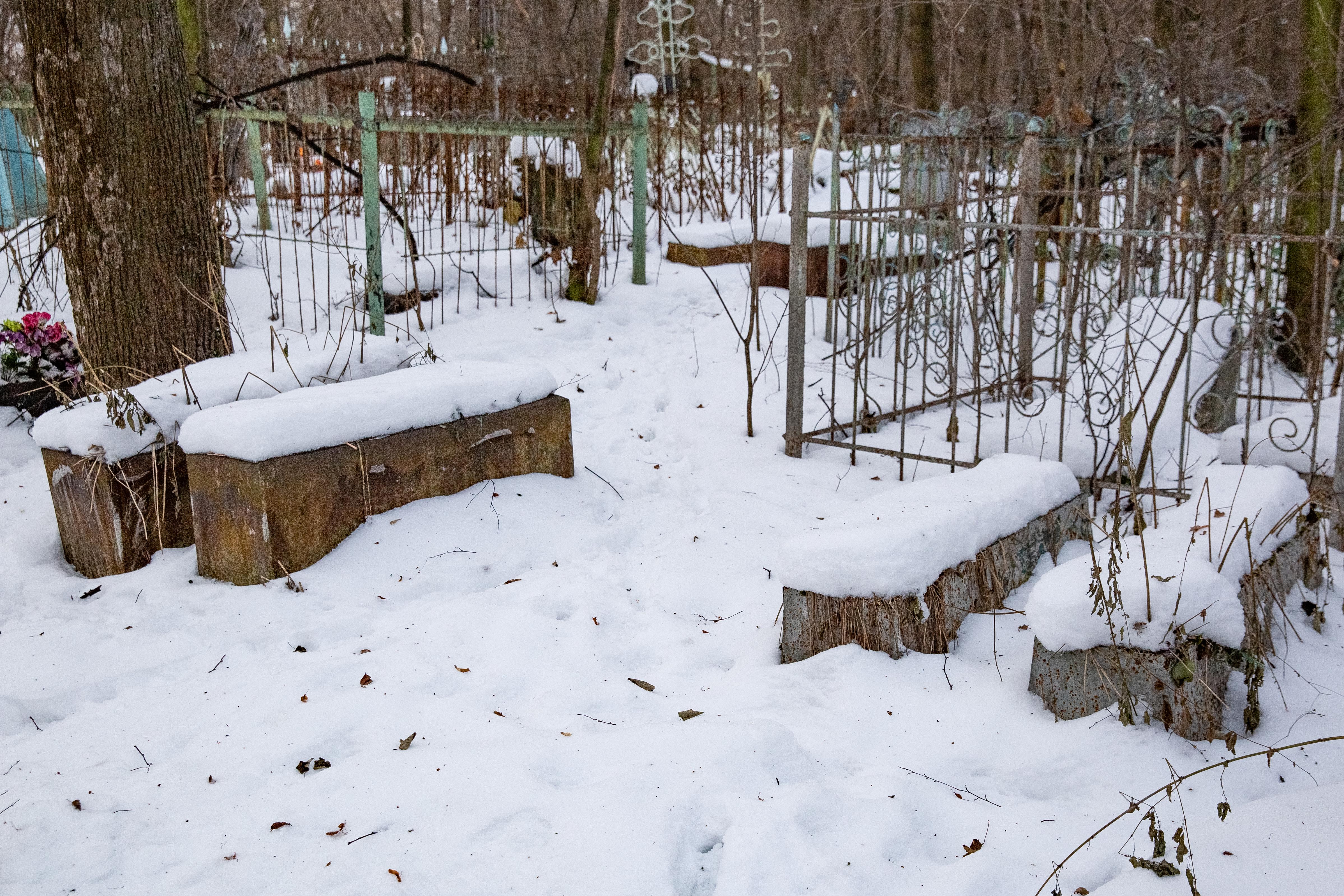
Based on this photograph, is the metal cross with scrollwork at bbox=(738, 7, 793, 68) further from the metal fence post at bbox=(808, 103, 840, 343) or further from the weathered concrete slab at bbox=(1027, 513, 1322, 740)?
the weathered concrete slab at bbox=(1027, 513, 1322, 740)

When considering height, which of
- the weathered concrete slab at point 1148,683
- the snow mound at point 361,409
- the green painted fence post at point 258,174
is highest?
the green painted fence post at point 258,174

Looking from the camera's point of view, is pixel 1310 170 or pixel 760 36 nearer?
pixel 1310 170

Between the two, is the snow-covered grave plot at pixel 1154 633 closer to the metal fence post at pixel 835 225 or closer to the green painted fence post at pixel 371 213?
the metal fence post at pixel 835 225

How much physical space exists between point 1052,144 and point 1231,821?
19.9ft

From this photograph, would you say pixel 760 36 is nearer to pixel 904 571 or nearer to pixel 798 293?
pixel 798 293

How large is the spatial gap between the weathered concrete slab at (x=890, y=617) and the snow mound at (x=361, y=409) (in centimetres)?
190

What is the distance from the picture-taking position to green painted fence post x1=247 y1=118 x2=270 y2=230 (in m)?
9.44

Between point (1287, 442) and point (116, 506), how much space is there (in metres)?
5.13

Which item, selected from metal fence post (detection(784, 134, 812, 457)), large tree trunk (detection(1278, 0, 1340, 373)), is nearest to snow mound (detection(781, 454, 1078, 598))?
metal fence post (detection(784, 134, 812, 457))

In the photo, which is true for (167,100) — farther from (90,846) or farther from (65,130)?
(90,846)

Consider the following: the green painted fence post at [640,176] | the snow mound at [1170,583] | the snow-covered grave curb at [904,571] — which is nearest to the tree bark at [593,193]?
the green painted fence post at [640,176]

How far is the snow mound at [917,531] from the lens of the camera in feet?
11.9

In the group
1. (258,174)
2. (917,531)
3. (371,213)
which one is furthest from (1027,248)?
(258,174)

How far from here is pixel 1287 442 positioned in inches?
201
